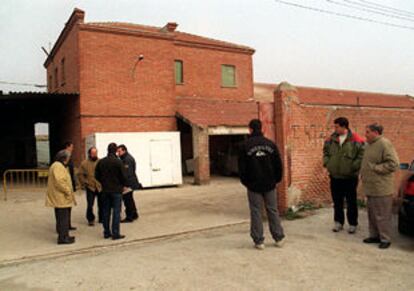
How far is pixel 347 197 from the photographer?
21.6 feet

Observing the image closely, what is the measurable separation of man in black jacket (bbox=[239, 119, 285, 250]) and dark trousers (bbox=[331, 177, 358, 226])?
1508mm

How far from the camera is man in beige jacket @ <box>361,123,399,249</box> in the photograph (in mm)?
5566

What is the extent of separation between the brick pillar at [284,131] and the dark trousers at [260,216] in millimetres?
2717

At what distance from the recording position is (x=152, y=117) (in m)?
17.0

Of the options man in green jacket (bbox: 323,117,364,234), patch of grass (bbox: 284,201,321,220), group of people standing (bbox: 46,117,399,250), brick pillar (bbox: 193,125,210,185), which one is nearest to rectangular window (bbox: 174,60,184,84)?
brick pillar (bbox: 193,125,210,185)

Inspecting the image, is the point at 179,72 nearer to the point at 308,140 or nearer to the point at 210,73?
the point at 210,73

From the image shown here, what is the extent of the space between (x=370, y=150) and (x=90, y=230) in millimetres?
5557

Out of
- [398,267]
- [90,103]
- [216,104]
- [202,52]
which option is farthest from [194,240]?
[202,52]

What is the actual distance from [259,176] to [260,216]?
2.02 feet

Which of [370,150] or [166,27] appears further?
[166,27]

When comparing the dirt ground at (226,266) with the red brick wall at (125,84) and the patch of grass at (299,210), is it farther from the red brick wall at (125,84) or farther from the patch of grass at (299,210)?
the red brick wall at (125,84)

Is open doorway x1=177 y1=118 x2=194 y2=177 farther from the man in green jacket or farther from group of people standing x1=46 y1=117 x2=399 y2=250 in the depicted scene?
the man in green jacket

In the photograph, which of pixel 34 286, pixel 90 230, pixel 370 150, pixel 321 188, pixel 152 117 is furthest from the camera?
pixel 152 117

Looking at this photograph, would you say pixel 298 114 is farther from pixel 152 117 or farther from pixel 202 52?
pixel 202 52
